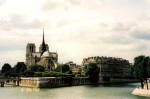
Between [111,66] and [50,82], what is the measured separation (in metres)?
68.7

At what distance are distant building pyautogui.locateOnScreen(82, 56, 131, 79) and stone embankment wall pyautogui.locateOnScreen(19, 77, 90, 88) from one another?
2923 centimetres

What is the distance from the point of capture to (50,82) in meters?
99.1


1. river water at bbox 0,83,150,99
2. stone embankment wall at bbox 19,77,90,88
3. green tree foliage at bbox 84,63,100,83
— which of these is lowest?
river water at bbox 0,83,150,99

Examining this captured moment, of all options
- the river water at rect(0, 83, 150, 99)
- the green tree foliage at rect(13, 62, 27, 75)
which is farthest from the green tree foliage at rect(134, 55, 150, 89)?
the green tree foliage at rect(13, 62, 27, 75)

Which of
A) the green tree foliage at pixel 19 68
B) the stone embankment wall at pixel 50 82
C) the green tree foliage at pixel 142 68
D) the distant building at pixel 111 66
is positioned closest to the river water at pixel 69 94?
the green tree foliage at pixel 142 68

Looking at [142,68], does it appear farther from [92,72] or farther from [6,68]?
[6,68]

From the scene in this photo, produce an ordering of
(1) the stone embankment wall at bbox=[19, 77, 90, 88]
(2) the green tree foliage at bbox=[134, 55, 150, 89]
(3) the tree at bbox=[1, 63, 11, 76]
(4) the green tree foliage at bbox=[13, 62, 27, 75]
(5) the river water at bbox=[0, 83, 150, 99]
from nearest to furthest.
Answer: (5) the river water at bbox=[0, 83, 150, 99] < (2) the green tree foliage at bbox=[134, 55, 150, 89] < (1) the stone embankment wall at bbox=[19, 77, 90, 88] < (4) the green tree foliage at bbox=[13, 62, 27, 75] < (3) the tree at bbox=[1, 63, 11, 76]

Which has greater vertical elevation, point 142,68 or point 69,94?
point 142,68

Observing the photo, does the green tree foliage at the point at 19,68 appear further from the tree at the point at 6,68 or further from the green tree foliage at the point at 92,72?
the green tree foliage at the point at 92,72

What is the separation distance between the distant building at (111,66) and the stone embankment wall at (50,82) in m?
29.2

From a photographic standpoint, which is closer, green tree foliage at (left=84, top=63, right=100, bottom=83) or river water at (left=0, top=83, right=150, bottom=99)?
river water at (left=0, top=83, right=150, bottom=99)

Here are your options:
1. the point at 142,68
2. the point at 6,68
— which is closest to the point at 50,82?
the point at 142,68

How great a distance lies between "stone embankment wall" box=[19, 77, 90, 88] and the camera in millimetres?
96819

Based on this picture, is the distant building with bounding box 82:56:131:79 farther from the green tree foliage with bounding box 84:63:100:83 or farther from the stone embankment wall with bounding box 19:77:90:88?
the stone embankment wall with bounding box 19:77:90:88
